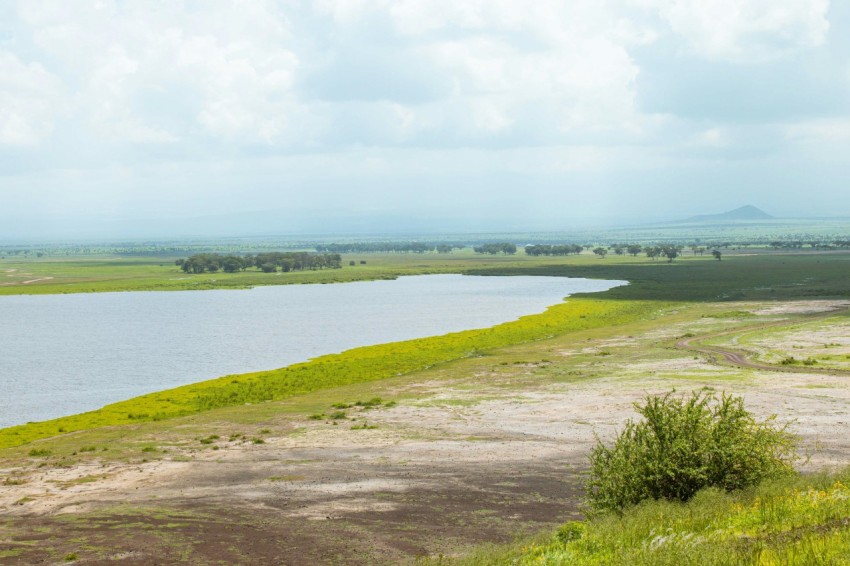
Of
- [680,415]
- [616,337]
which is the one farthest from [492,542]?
[616,337]

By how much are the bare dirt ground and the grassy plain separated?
126mm

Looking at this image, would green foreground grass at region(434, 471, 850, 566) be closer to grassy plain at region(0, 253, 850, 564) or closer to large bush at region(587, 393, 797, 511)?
grassy plain at region(0, 253, 850, 564)

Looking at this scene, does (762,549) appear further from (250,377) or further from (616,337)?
(616,337)

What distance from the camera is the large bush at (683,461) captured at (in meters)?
25.2

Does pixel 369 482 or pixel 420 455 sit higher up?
pixel 369 482

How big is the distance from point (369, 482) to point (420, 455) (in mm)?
4875

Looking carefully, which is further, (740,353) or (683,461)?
(740,353)

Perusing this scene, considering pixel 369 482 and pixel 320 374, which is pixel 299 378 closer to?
pixel 320 374

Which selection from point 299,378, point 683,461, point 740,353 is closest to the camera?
point 683,461

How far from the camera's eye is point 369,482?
3269cm

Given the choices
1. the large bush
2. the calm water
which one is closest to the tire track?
the calm water

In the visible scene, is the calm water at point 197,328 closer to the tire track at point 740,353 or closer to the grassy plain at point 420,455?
the grassy plain at point 420,455

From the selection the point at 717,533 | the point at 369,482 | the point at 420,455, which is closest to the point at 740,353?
the point at 420,455

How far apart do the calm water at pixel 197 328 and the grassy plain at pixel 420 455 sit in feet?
25.0
